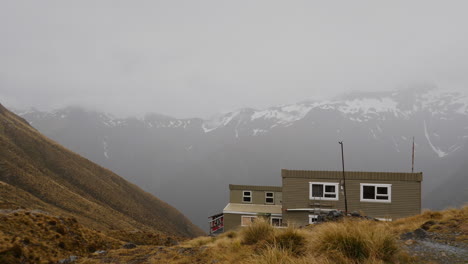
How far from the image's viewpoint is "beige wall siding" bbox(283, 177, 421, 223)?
20.8 metres

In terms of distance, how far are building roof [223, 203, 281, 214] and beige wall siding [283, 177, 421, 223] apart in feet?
13.2

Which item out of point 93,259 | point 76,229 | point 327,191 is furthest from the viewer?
point 327,191

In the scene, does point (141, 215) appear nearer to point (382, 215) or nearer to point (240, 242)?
point (382, 215)

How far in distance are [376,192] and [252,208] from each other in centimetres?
1231

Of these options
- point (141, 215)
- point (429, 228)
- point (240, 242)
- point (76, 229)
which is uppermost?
point (429, 228)

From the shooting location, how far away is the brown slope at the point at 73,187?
3869 cm

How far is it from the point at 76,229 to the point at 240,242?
864 cm

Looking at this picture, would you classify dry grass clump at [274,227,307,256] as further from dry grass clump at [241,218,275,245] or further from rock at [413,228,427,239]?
rock at [413,228,427,239]

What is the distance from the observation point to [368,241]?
479 cm

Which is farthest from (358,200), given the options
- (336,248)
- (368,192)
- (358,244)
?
(336,248)

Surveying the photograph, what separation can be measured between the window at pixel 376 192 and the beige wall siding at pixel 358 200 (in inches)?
10.1

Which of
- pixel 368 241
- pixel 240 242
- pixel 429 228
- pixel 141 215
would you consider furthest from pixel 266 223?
pixel 141 215

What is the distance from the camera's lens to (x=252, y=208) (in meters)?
28.2

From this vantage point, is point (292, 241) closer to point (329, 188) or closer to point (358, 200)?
point (329, 188)
